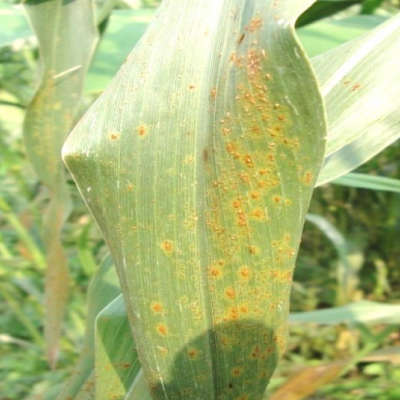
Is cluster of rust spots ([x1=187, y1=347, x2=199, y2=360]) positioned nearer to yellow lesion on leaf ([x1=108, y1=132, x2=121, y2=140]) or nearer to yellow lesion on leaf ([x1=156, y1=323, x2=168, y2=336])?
yellow lesion on leaf ([x1=156, y1=323, x2=168, y2=336])

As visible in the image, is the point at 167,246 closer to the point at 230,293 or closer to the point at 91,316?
the point at 230,293

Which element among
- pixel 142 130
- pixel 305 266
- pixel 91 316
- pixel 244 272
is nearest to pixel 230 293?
pixel 244 272

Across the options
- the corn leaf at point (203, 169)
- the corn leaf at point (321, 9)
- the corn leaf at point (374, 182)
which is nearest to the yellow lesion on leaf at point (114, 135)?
the corn leaf at point (203, 169)

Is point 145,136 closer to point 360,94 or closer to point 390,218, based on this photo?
point 360,94

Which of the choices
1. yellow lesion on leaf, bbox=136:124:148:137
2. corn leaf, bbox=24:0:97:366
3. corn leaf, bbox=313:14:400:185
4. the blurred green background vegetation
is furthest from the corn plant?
the blurred green background vegetation

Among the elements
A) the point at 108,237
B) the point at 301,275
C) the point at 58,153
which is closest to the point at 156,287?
the point at 108,237
